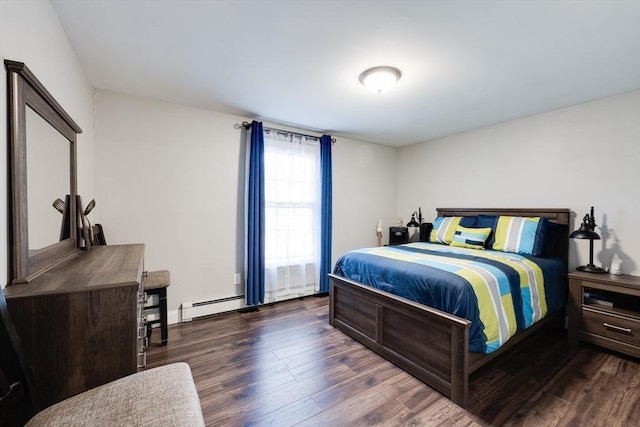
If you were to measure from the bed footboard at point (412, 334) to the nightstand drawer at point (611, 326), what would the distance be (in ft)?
5.38

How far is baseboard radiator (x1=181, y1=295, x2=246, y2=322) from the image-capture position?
2883 mm

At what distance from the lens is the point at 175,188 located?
2875mm

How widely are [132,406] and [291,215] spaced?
2.75m

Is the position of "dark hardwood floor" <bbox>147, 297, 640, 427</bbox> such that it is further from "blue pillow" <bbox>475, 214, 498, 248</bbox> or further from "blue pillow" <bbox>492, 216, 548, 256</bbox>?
A: "blue pillow" <bbox>475, 214, 498, 248</bbox>

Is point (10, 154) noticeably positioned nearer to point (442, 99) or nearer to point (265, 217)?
point (265, 217)

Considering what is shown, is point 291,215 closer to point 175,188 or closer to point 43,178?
point 175,188

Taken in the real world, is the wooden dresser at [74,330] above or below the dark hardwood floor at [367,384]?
above

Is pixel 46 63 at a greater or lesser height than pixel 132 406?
greater

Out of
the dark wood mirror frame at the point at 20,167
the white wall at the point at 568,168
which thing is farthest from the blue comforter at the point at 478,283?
the dark wood mirror frame at the point at 20,167

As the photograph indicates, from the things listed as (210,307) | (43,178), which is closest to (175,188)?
(210,307)

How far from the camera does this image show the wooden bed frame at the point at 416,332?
1672 mm

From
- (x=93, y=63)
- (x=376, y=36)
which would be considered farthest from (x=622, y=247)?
(x=93, y=63)

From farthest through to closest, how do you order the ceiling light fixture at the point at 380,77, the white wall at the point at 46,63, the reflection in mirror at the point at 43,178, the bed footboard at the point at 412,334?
the ceiling light fixture at the point at 380,77, the bed footboard at the point at 412,334, the reflection in mirror at the point at 43,178, the white wall at the point at 46,63

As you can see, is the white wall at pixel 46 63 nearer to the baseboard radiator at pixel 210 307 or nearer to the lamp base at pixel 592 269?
the baseboard radiator at pixel 210 307
